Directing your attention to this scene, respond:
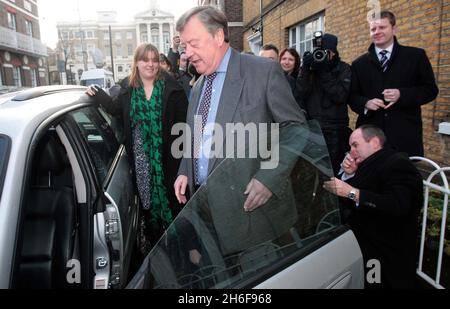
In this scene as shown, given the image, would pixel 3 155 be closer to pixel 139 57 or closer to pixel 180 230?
pixel 180 230

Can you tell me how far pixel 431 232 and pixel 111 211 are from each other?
253 centimetres

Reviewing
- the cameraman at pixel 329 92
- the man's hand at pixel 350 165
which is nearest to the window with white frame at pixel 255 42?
the cameraman at pixel 329 92

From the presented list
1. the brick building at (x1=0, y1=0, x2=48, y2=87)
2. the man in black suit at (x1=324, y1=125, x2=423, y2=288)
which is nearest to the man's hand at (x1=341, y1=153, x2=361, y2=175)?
the man in black suit at (x1=324, y1=125, x2=423, y2=288)

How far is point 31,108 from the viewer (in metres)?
1.79

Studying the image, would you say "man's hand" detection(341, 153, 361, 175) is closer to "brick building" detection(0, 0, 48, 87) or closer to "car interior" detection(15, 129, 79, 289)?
"car interior" detection(15, 129, 79, 289)

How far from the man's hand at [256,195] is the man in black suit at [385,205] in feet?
2.79

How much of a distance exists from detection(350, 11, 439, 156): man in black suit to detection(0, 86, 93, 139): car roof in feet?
7.78

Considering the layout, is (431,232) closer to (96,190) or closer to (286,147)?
(286,147)

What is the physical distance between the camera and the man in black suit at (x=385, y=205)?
2086 mm

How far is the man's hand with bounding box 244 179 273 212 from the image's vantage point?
137 cm

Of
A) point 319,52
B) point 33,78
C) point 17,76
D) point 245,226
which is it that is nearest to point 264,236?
point 245,226
